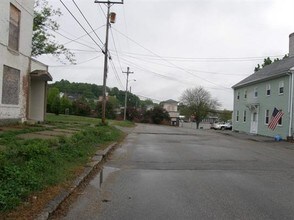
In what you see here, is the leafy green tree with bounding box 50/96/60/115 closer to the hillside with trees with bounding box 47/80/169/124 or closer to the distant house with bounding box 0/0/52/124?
the hillside with trees with bounding box 47/80/169/124

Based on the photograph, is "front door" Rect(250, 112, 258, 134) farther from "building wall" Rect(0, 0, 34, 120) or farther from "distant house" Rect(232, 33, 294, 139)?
"building wall" Rect(0, 0, 34, 120)

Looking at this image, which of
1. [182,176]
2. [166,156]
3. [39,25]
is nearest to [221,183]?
[182,176]

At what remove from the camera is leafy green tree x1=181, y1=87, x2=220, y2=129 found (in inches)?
3848

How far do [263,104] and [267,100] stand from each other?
96cm

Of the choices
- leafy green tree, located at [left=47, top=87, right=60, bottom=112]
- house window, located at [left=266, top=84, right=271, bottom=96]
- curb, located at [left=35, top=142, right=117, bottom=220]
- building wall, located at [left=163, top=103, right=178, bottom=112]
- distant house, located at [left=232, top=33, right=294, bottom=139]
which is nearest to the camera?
curb, located at [left=35, top=142, right=117, bottom=220]

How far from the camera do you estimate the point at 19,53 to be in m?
21.8

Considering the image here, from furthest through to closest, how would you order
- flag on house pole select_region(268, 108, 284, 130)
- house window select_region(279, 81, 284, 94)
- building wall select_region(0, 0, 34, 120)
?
house window select_region(279, 81, 284, 94) → flag on house pole select_region(268, 108, 284, 130) → building wall select_region(0, 0, 34, 120)

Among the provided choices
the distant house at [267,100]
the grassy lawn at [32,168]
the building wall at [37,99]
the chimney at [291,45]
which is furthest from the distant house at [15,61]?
the chimney at [291,45]

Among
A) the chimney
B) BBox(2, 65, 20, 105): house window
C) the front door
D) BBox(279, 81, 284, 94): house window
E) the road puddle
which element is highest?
the chimney

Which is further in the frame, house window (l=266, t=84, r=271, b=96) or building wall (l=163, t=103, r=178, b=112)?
building wall (l=163, t=103, r=178, b=112)

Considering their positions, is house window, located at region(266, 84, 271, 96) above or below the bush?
above

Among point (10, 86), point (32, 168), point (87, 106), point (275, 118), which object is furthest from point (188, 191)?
point (87, 106)

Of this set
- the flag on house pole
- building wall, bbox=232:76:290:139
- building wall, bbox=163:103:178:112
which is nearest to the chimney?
building wall, bbox=232:76:290:139

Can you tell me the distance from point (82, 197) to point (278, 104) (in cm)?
3027
